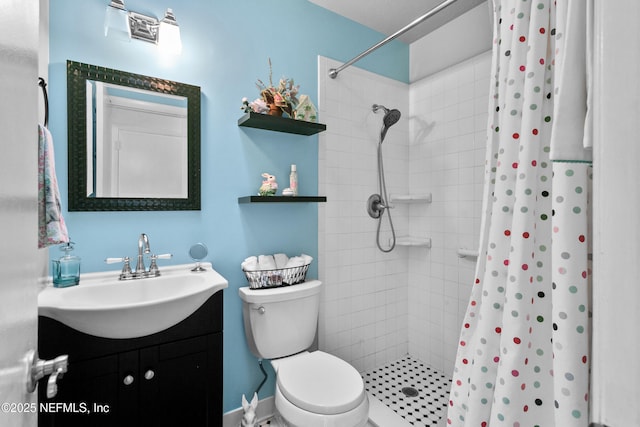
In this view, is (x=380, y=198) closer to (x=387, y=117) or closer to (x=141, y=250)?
(x=387, y=117)

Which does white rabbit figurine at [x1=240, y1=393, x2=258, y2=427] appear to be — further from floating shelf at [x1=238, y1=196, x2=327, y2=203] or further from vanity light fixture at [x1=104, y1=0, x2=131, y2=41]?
vanity light fixture at [x1=104, y1=0, x2=131, y2=41]

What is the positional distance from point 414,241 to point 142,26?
205cm

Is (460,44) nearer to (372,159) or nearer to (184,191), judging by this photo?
(372,159)

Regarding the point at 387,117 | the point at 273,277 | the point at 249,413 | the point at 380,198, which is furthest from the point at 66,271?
the point at 387,117

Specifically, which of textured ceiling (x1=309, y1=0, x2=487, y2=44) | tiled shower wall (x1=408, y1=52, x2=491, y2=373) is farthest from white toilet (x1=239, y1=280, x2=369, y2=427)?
textured ceiling (x1=309, y1=0, x2=487, y2=44)

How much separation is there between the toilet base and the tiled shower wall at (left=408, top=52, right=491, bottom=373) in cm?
113

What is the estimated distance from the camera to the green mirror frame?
1.31 meters

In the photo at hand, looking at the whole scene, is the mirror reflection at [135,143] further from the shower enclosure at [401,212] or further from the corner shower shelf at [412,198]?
the corner shower shelf at [412,198]

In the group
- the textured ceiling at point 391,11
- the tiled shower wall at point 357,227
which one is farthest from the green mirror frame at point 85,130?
the textured ceiling at point 391,11

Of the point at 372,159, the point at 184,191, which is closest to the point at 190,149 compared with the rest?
the point at 184,191

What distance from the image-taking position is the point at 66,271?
1.23 m

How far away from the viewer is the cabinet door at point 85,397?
101cm

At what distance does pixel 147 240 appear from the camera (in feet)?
4.68

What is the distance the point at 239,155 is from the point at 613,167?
5.34 ft
